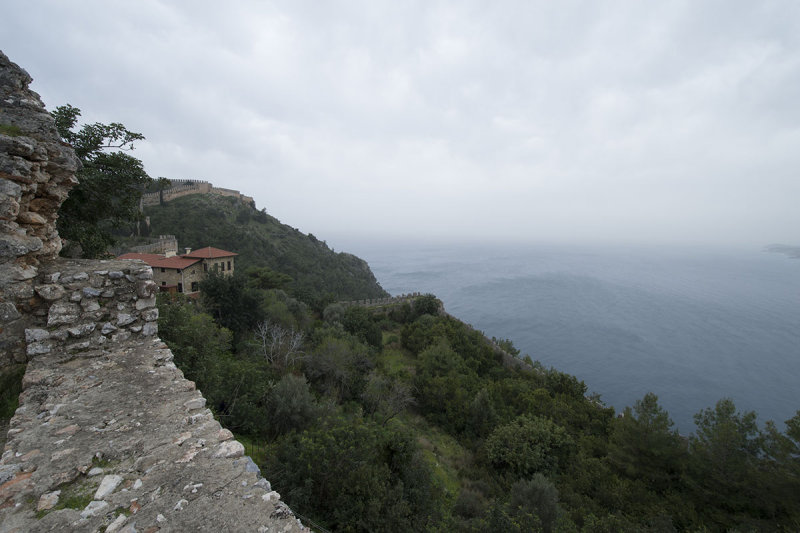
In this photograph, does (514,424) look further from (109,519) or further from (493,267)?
(493,267)

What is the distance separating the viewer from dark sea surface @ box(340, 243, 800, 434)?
27406 mm

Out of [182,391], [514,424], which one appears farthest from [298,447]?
[514,424]

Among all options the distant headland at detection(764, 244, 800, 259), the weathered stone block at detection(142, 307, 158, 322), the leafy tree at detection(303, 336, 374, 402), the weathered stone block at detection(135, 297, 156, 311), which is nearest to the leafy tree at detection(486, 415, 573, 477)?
the leafy tree at detection(303, 336, 374, 402)

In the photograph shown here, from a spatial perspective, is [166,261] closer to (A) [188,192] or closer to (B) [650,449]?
(B) [650,449]

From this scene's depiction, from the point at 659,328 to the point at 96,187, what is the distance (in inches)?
2277

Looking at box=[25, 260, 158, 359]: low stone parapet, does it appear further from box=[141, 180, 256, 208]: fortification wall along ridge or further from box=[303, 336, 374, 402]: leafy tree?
box=[141, 180, 256, 208]: fortification wall along ridge

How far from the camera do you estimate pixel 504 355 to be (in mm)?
19812

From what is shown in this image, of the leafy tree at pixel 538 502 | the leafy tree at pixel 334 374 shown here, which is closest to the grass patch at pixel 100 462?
the leafy tree at pixel 538 502

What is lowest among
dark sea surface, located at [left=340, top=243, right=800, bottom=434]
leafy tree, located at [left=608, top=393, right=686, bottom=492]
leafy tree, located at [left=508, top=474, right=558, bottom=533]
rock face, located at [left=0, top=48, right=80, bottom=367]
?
dark sea surface, located at [left=340, top=243, right=800, bottom=434]

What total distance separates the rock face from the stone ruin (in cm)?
2

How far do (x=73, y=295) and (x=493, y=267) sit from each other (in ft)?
353

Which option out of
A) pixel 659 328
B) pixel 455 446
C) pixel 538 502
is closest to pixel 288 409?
pixel 538 502

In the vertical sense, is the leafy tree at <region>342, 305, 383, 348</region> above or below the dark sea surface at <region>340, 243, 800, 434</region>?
above

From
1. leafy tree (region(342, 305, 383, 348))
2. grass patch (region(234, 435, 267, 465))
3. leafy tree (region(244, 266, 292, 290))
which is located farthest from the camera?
leafy tree (region(244, 266, 292, 290))
